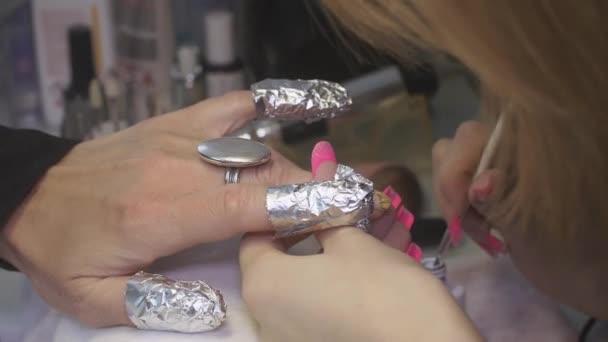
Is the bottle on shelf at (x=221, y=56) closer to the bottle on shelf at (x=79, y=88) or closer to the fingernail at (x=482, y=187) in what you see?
the bottle on shelf at (x=79, y=88)

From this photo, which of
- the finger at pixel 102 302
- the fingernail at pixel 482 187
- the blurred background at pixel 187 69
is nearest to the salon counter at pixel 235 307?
the finger at pixel 102 302

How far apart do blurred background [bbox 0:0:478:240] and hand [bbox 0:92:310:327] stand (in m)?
0.36

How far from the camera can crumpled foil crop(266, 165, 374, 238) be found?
499 mm

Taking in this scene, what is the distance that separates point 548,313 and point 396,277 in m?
0.27

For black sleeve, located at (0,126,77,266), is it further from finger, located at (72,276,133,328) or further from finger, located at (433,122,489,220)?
finger, located at (433,122,489,220)

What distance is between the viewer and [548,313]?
0.66m

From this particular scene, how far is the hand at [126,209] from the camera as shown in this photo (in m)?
0.53

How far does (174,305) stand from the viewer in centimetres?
50

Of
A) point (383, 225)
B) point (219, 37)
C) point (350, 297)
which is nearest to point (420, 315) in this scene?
point (350, 297)

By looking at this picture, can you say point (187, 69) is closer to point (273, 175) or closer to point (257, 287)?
point (273, 175)

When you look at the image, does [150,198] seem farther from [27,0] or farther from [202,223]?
[27,0]

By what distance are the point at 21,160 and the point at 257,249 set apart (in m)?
0.22

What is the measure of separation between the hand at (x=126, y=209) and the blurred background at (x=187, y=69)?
0.36 m

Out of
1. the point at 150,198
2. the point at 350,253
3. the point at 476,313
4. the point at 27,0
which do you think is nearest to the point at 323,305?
the point at 350,253
